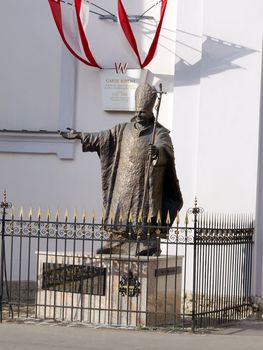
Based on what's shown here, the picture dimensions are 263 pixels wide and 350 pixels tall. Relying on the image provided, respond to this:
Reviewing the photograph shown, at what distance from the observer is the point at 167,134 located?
12.1 metres

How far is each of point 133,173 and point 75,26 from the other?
3.92 m

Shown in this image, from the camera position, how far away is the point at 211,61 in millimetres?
14492

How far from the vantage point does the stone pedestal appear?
37.6 ft

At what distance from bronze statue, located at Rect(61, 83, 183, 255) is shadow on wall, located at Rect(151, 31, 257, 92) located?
256cm

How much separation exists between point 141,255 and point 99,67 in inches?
177

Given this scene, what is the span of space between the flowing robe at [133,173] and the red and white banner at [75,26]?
3043 mm

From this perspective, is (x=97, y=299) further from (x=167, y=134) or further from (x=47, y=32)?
(x=47, y=32)

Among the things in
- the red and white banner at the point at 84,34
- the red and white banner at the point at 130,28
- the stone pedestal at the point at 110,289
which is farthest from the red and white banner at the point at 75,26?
the stone pedestal at the point at 110,289

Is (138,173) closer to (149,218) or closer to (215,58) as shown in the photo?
(149,218)

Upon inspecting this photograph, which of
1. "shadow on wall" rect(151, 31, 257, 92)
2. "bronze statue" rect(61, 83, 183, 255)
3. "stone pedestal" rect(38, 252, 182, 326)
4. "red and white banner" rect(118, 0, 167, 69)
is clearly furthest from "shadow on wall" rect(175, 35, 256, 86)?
"stone pedestal" rect(38, 252, 182, 326)

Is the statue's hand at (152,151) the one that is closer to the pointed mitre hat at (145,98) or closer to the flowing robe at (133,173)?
the flowing robe at (133,173)

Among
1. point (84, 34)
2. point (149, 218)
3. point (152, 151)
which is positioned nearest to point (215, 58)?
point (84, 34)

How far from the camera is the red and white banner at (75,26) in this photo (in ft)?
48.9

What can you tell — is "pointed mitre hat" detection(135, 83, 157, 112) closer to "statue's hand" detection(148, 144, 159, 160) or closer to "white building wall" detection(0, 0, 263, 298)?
"statue's hand" detection(148, 144, 159, 160)
